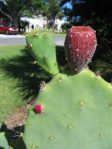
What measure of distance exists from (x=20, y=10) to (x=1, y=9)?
6320 mm

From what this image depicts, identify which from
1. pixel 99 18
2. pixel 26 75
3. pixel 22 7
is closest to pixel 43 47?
pixel 26 75

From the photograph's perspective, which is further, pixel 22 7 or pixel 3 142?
pixel 22 7

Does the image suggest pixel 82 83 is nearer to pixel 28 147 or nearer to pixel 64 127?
pixel 64 127

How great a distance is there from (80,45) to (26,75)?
11.2 m

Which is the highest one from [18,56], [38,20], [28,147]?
[28,147]

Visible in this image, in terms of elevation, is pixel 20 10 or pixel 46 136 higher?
pixel 46 136

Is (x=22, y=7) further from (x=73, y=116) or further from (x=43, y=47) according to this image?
(x=73, y=116)

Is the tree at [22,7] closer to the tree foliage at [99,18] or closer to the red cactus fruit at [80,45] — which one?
the tree foliage at [99,18]

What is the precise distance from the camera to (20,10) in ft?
221

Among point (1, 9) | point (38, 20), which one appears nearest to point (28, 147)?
point (1, 9)

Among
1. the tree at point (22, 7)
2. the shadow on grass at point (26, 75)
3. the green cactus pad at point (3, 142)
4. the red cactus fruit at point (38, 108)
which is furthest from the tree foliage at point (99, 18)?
the tree at point (22, 7)

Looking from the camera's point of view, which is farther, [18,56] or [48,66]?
[18,56]

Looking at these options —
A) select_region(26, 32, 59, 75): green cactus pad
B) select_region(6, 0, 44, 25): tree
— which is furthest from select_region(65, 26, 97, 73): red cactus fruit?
select_region(6, 0, 44, 25): tree

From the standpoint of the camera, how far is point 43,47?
3061mm
